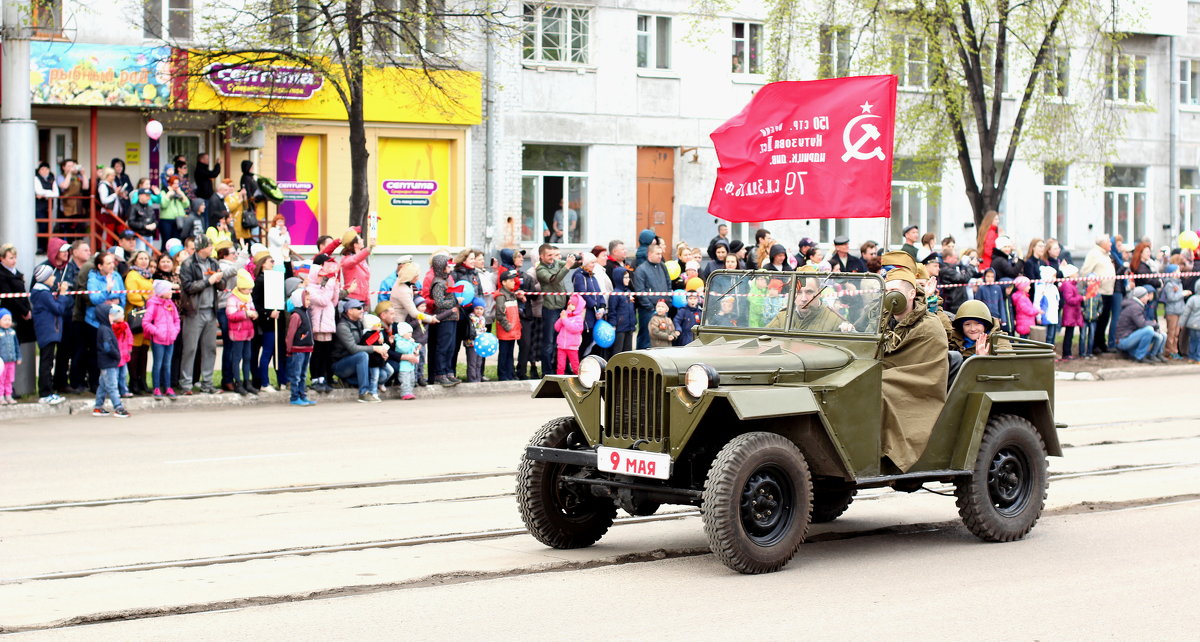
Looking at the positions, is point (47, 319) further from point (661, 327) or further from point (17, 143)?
point (661, 327)

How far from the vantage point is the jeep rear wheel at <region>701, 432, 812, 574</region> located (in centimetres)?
831

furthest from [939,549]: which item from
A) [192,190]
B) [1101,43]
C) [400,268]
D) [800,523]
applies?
[1101,43]

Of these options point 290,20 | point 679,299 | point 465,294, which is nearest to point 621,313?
point 679,299

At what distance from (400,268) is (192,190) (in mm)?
7918

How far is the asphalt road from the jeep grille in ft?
2.64

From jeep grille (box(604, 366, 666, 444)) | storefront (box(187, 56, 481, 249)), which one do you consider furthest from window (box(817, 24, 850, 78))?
jeep grille (box(604, 366, 666, 444))

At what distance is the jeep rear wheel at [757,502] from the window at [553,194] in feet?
83.3

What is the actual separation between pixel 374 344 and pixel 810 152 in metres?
8.54

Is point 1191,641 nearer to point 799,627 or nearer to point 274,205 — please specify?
point 799,627

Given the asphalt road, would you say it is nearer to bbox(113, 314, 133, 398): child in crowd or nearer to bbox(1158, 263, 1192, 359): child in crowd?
bbox(113, 314, 133, 398): child in crowd

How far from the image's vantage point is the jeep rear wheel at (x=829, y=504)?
10016 mm

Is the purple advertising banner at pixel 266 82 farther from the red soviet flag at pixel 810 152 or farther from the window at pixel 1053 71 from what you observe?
the red soviet flag at pixel 810 152

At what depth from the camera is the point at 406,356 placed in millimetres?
19672

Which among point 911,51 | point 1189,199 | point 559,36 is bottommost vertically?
point 1189,199
